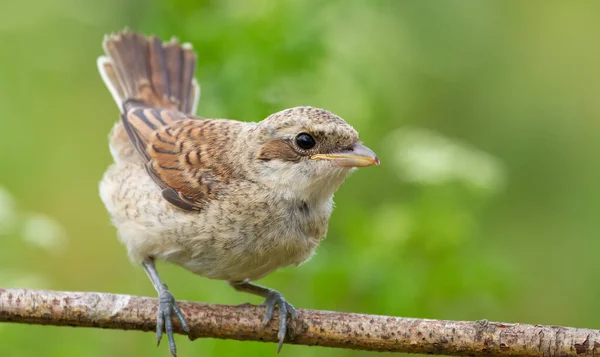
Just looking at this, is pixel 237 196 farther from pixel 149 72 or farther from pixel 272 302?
pixel 149 72

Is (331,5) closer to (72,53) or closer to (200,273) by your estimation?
(200,273)

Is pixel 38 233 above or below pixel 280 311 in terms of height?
above

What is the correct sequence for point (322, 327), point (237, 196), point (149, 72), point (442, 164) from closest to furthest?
1. point (322, 327)
2. point (237, 196)
3. point (442, 164)
4. point (149, 72)

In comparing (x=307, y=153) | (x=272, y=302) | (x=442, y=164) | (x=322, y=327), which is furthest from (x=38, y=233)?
(x=442, y=164)

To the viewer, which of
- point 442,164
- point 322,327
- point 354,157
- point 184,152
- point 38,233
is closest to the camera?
point 322,327

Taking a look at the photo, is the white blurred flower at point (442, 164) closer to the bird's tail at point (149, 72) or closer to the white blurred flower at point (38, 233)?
the bird's tail at point (149, 72)

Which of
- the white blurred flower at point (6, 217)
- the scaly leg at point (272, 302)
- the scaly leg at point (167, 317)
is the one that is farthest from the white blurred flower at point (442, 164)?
the white blurred flower at point (6, 217)

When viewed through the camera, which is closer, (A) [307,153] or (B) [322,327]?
(B) [322,327]
